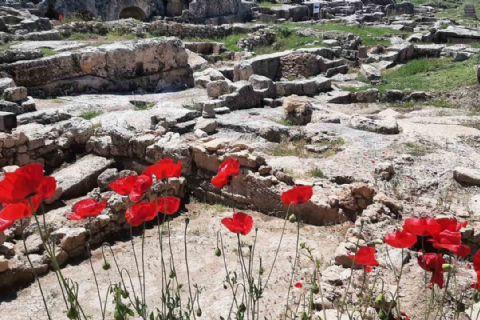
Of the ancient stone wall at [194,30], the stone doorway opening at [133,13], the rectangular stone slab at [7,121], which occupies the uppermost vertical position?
the stone doorway opening at [133,13]

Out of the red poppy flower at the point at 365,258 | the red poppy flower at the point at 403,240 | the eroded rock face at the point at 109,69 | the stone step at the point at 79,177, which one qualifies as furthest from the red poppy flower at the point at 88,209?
the eroded rock face at the point at 109,69

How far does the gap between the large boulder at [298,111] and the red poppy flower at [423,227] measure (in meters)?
8.54

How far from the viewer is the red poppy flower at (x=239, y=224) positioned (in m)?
2.13

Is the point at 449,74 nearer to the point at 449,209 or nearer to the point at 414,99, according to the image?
the point at 414,99

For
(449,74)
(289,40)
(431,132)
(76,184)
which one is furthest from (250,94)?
(289,40)

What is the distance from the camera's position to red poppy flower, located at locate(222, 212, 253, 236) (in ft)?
7.00

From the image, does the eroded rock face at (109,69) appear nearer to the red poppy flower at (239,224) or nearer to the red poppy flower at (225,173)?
the red poppy flower at (225,173)

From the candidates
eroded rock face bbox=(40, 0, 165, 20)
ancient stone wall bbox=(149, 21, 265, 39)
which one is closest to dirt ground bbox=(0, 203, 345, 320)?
ancient stone wall bbox=(149, 21, 265, 39)

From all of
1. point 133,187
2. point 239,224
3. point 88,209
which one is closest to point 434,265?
point 239,224

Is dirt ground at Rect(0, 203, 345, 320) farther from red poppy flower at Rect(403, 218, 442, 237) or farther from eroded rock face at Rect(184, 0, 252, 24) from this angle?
eroded rock face at Rect(184, 0, 252, 24)

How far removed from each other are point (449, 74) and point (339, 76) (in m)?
3.82

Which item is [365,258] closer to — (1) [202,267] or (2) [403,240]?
(2) [403,240]

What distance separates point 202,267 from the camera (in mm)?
5316

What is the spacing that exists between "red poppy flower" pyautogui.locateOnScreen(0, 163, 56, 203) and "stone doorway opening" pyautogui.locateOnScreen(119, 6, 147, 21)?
28615mm
